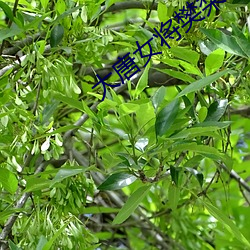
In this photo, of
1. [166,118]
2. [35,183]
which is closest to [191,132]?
[166,118]

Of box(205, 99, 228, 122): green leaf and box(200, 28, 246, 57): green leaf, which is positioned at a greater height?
box(200, 28, 246, 57): green leaf

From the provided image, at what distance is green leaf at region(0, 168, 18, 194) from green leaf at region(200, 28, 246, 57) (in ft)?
0.90

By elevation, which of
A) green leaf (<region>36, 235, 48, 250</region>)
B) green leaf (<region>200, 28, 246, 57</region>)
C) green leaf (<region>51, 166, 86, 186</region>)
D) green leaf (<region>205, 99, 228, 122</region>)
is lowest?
green leaf (<region>36, 235, 48, 250</region>)

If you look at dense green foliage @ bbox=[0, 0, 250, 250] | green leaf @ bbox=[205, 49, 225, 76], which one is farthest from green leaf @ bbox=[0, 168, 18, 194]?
green leaf @ bbox=[205, 49, 225, 76]

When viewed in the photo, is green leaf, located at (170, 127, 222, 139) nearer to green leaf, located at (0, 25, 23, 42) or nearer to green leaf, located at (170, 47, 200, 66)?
green leaf, located at (170, 47, 200, 66)

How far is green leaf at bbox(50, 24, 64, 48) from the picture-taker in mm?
797

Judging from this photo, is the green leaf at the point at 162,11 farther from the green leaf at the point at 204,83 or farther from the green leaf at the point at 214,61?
the green leaf at the point at 204,83

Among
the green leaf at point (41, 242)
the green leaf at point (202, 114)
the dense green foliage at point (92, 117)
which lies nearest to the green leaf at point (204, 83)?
the dense green foliage at point (92, 117)

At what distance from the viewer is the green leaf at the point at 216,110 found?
0.80 metres

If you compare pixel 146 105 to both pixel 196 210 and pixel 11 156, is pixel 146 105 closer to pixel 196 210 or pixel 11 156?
pixel 11 156

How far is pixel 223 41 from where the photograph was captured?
758 mm

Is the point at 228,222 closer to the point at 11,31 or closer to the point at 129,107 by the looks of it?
the point at 129,107

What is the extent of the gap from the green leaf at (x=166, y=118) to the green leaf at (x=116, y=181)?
0.07 meters

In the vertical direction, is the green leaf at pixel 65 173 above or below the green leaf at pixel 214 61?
below
